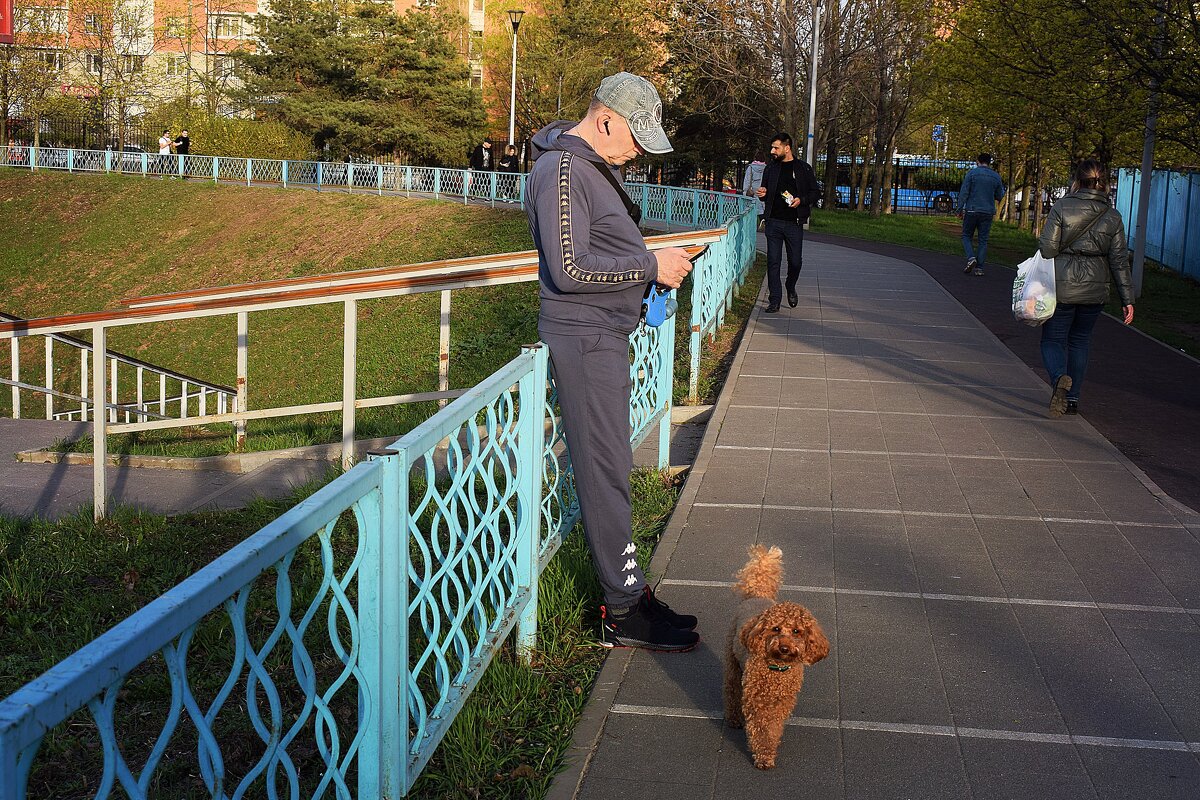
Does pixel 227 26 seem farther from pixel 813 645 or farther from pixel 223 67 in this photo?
pixel 813 645

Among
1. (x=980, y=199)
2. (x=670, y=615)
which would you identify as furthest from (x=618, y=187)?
(x=980, y=199)

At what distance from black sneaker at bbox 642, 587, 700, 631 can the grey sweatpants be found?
218 mm

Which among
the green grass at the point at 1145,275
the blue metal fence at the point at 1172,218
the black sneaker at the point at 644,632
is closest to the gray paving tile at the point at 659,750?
the black sneaker at the point at 644,632

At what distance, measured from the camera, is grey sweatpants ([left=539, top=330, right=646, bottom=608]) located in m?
4.21

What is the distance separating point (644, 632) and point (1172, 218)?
2454cm

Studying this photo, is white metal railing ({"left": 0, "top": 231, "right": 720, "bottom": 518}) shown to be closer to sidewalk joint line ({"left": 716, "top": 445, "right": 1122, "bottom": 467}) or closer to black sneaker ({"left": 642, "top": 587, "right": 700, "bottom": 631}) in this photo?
sidewalk joint line ({"left": 716, "top": 445, "right": 1122, "bottom": 467})

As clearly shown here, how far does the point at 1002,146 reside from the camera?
3884 centimetres

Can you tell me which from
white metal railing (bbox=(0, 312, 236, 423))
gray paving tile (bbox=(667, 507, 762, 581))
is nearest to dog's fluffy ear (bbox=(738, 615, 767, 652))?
gray paving tile (bbox=(667, 507, 762, 581))

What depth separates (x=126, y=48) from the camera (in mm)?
55938

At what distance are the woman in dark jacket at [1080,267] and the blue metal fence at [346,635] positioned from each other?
391 cm

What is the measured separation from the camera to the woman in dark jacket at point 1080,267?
8797 mm

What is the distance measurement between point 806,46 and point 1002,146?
7029 mm

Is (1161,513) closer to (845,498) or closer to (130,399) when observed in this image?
(845,498)

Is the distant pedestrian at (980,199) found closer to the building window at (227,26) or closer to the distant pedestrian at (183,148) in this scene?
the distant pedestrian at (183,148)
